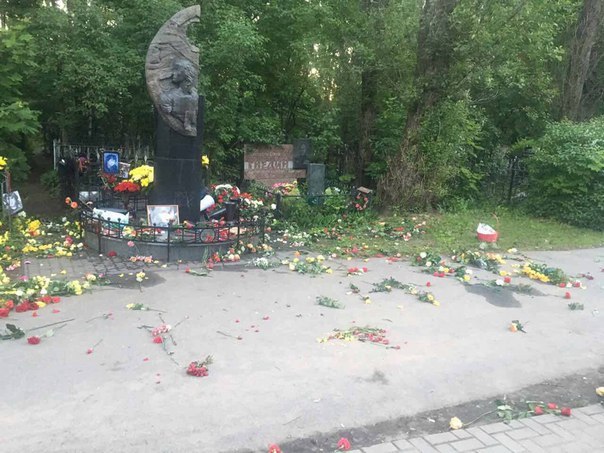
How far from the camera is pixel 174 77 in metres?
8.23

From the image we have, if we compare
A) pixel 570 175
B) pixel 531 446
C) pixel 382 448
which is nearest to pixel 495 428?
pixel 531 446

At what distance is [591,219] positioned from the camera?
38.2 ft

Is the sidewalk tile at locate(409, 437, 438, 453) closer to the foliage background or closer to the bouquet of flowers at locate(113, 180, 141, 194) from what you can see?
the bouquet of flowers at locate(113, 180, 141, 194)

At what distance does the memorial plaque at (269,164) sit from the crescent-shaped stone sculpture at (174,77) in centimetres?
451

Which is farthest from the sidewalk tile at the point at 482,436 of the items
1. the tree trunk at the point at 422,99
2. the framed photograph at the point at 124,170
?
the framed photograph at the point at 124,170

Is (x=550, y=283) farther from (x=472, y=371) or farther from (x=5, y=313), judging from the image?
(x=5, y=313)

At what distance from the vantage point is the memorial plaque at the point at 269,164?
1291cm

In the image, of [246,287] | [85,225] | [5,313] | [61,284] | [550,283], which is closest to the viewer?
[5,313]

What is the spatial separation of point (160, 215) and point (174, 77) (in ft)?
7.10

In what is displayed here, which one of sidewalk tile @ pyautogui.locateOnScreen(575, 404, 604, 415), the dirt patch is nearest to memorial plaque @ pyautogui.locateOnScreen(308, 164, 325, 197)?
the dirt patch

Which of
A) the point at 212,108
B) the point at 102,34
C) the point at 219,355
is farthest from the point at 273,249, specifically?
the point at 102,34

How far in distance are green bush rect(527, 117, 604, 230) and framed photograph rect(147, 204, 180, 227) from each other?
8.78 m

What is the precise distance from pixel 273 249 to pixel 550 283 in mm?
4140

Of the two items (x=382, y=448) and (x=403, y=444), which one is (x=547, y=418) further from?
(x=382, y=448)
